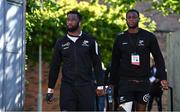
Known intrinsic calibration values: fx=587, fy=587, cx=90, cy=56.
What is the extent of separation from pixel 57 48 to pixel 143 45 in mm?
1248

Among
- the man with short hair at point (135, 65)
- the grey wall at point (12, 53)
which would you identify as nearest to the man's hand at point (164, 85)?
the man with short hair at point (135, 65)

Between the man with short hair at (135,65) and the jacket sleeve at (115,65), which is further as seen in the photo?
the jacket sleeve at (115,65)

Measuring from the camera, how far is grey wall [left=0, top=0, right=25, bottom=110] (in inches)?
400

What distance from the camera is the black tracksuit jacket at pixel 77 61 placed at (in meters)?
8.15

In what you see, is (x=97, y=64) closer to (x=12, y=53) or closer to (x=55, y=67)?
(x=55, y=67)

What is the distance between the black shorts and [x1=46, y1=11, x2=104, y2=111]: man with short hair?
15.1 inches

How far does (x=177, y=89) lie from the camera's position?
1163cm

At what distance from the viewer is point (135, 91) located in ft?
27.7

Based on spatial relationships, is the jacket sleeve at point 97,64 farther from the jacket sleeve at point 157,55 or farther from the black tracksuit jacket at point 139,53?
the jacket sleeve at point 157,55

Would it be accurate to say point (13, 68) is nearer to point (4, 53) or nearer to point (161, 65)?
point (4, 53)

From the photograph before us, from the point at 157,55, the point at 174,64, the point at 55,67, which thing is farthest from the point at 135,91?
the point at 174,64

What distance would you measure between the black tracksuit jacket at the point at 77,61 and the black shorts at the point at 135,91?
1.28 feet

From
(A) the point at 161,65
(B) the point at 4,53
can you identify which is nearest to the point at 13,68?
(B) the point at 4,53

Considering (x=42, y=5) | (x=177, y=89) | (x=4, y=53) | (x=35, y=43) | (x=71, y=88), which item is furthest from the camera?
(x=35, y=43)
